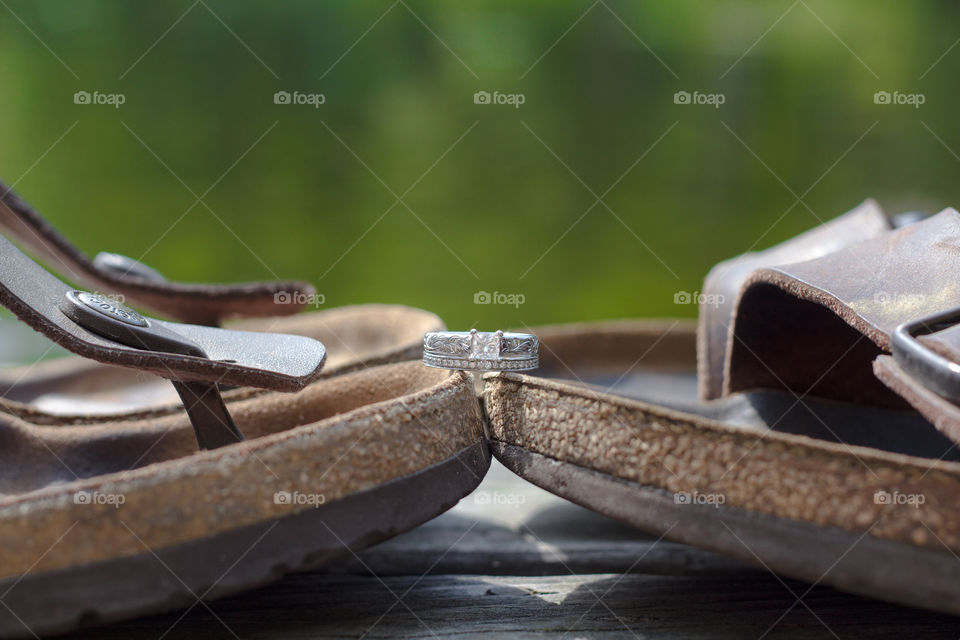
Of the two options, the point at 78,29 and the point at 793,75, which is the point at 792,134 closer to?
the point at 793,75

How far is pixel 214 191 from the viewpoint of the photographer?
3.97 meters

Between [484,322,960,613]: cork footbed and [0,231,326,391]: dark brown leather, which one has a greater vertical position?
[0,231,326,391]: dark brown leather

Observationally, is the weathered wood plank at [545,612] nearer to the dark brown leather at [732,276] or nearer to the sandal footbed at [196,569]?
the sandal footbed at [196,569]

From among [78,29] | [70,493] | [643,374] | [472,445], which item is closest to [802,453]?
[472,445]

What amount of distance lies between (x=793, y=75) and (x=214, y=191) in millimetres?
3030

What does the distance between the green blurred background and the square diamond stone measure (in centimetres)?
320
